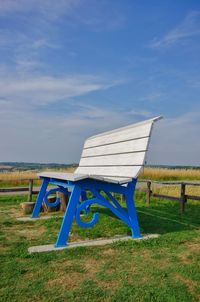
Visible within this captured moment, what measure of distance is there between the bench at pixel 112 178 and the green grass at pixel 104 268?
49 centimetres

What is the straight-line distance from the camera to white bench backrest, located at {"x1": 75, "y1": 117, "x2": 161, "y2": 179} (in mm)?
5305

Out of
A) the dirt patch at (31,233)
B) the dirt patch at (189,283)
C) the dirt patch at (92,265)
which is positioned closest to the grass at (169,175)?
the dirt patch at (31,233)

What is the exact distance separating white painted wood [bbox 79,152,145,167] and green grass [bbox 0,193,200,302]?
4.02ft

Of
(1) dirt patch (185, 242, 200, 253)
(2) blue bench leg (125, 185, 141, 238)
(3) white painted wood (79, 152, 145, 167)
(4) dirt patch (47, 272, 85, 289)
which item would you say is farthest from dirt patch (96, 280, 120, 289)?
(3) white painted wood (79, 152, 145, 167)

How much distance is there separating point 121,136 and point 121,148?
12.4 inches

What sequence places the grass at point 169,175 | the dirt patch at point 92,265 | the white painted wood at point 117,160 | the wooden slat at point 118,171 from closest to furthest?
the dirt patch at point 92,265, the wooden slat at point 118,171, the white painted wood at point 117,160, the grass at point 169,175

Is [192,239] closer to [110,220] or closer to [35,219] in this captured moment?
[110,220]

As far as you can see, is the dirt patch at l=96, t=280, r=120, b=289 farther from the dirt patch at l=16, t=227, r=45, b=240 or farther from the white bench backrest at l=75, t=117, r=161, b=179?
the dirt patch at l=16, t=227, r=45, b=240

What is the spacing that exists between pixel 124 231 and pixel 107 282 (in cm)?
246

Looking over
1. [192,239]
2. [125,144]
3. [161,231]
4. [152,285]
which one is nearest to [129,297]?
[152,285]

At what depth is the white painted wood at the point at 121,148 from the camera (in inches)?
211

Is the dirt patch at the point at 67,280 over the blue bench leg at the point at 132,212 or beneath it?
beneath

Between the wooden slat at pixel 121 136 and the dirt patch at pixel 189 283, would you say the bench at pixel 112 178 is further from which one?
the dirt patch at pixel 189 283

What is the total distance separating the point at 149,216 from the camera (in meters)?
7.46
